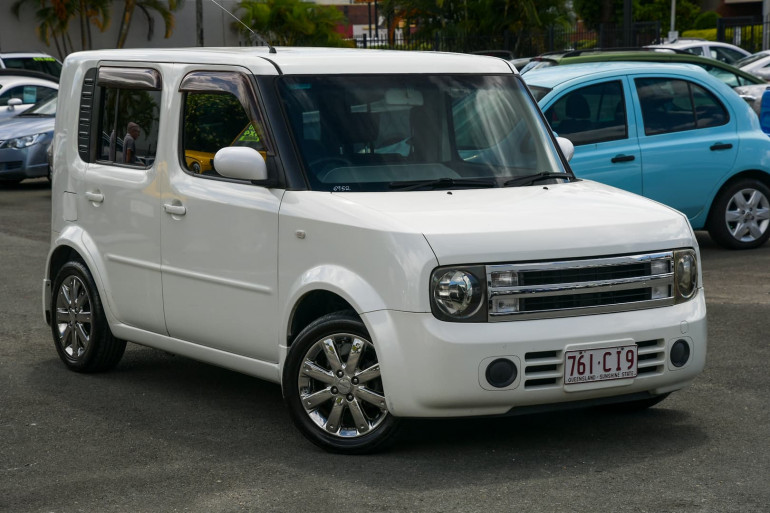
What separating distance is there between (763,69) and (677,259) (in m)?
21.6

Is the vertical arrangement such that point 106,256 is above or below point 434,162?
below

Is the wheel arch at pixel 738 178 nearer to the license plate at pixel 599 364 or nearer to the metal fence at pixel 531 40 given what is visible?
the license plate at pixel 599 364

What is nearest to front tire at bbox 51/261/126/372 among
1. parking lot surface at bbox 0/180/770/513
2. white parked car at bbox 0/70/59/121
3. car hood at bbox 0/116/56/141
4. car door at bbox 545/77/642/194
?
parking lot surface at bbox 0/180/770/513

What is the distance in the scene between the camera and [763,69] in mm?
26156

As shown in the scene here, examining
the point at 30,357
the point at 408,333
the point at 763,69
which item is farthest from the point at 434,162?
the point at 763,69

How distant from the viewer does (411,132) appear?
6.36 metres

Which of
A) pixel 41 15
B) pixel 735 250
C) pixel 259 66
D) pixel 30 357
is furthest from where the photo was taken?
pixel 41 15

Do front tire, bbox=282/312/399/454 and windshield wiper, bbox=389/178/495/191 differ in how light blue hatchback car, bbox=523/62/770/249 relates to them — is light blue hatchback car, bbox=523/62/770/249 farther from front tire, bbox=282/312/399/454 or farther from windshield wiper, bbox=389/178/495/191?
front tire, bbox=282/312/399/454

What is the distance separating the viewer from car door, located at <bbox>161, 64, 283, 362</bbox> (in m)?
6.14

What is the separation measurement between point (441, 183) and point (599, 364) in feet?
3.99

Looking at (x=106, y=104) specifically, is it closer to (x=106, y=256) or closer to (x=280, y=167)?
(x=106, y=256)

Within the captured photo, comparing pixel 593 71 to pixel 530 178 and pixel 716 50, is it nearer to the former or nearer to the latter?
pixel 530 178

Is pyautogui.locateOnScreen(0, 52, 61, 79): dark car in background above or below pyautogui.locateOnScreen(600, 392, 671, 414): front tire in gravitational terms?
above

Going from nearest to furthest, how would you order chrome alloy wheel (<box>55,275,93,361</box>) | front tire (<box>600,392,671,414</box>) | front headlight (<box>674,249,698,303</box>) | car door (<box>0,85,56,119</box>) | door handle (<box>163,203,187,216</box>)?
front headlight (<box>674,249,698,303</box>) < front tire (<box>600,392,671,414</box>) < door handle (<box>163,203,187,216</box>) < chrome alloy wheel (<box>55,275,93,361</box>) < car door (<box>0,85,56,119</box>)
